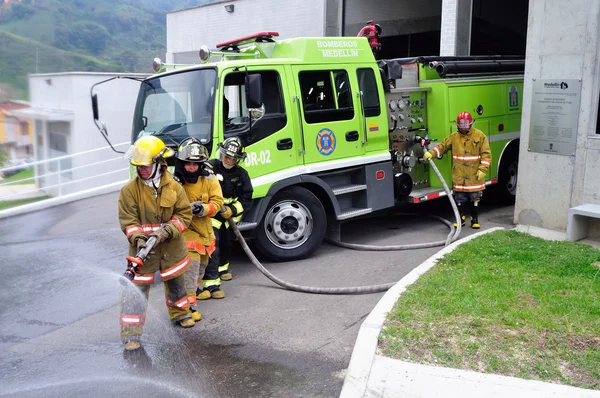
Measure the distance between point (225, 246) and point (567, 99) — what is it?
453cm

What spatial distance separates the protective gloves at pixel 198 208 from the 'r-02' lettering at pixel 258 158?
1343mm

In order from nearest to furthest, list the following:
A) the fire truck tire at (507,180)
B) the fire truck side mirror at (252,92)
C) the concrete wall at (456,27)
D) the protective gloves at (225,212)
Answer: the protective gloves at (225,212)
the fire truck side mirror at (252,92)
the fire truck tire at (507,180)
the concrete wall at (456,27)

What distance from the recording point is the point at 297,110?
7637mm

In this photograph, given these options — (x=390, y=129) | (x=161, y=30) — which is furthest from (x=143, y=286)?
(x=390, y=129)

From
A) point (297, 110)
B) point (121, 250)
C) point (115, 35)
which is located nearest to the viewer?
point (115, 35)

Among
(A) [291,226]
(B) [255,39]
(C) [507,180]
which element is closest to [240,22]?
(C) [507,180]

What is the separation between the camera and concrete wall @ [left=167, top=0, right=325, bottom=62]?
16.9 m

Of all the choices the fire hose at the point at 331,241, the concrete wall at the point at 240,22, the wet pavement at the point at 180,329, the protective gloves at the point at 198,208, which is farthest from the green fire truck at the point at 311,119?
the concrete wall at the point at 240,22

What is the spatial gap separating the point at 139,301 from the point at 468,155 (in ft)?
17.8

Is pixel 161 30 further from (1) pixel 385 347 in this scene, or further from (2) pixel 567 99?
(2) pixel 567 99

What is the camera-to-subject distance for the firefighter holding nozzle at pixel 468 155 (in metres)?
9.00

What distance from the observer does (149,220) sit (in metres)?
5.35

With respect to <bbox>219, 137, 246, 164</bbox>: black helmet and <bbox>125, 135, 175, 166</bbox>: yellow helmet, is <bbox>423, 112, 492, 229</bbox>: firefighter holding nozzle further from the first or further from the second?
<bbox>125, 135, 175, 166</bbox>: yellow helmet

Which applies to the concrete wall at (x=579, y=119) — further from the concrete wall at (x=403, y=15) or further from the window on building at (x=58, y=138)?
the concrete wall at (x=403, y=15)
